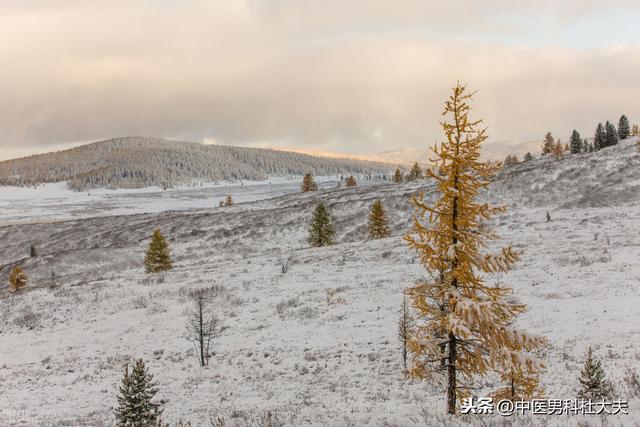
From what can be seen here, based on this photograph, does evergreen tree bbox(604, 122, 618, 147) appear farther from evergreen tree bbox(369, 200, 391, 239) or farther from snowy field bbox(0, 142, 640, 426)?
evergreen tree bbox(369, 200, 391, 239)

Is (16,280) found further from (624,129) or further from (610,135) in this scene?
(624,129)

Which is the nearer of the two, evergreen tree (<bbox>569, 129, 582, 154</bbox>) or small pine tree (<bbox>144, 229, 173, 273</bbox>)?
small pine tree (<bbox>144, 229, 173, 273</bbox>)

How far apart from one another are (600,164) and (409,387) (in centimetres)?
6449

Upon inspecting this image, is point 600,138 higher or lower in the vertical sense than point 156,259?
higher

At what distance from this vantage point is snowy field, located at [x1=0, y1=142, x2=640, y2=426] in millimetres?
14906

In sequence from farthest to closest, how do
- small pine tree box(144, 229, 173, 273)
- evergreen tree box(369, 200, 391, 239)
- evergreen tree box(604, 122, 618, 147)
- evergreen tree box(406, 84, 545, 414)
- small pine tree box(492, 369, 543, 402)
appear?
evergreen tree box(604, 122, 618, 147), evergreen tree box(369, 200, 391, 239), small pine tree box(144, 229, 173, 273), small pine tree box(492, 369, 543, 402), evergreen tree box(406, 84, 545, 414)

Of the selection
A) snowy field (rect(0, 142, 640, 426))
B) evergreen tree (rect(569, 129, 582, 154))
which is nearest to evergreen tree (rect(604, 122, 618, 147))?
evergreen tree (rect(569, 129, 582, 154))

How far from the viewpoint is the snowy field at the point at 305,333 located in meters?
14.9

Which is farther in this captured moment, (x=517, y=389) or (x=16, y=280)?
(x=16, y=280)

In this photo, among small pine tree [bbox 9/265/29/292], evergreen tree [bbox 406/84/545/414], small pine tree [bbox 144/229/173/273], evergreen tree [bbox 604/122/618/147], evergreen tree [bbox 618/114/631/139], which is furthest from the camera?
evergreen tree [bbox 618/114/631/139]

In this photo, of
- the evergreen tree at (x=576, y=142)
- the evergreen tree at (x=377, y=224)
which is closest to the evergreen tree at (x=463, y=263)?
the evergreen tree at (x=377, y=224)

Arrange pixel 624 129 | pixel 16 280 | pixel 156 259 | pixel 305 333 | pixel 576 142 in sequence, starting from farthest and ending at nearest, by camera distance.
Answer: pixel 576 142 → pixel 624 129 → pixel 156 259 → pixel 16 280 → pixel 305 333

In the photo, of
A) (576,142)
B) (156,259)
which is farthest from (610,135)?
(156,259)

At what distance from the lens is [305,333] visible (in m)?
23.0
